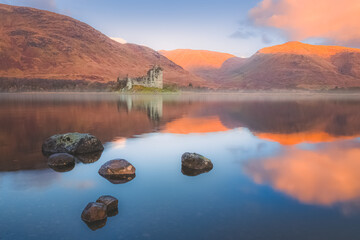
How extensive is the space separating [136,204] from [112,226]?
1337mm

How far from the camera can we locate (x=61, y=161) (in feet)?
40.9

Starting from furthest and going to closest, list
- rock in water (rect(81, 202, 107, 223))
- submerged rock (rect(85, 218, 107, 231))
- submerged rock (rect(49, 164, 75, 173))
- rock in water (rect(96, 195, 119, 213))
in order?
submerged rock (rect(49, 164, 75, 173)) < rock in water (rect(96, 195, 119, 213)) < rock in water (rect(81, 202, 107, 223)) < submerged rock (rect(85, 218, 107, 231))

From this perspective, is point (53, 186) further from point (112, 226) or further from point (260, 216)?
point (260, 216)

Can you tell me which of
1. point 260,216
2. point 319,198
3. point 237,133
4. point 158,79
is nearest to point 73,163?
point 260,216

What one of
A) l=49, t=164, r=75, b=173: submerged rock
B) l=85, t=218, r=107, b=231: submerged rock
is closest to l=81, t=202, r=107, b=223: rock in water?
l=85, t=218, r=107, b=231: submerged rock

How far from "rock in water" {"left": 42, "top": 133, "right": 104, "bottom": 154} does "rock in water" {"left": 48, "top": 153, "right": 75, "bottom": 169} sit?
7.12 ft

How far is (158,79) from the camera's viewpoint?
576 feet

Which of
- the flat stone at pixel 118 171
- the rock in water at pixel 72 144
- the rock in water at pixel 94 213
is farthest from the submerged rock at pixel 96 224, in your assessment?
the rock in water at pixel 72 144

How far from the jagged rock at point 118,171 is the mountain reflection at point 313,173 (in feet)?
16.9

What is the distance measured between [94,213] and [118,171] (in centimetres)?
373

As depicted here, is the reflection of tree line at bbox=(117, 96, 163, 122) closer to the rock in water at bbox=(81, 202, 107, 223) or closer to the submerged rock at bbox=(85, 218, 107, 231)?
the rock in water at bbox=(81, 202, 107, 223)

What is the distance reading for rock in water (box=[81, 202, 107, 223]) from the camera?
7227 mm

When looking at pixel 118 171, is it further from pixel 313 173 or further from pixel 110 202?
pixel 313 173

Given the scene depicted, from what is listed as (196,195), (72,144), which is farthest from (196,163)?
(72,144)
